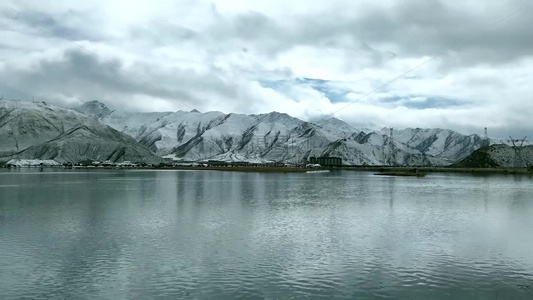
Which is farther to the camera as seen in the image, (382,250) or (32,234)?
(32,234)

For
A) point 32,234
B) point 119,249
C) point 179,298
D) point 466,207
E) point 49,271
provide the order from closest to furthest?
point 179,298
point 49,271
point 119,249
point 32,234
point 466,207

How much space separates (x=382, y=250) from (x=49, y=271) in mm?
26195

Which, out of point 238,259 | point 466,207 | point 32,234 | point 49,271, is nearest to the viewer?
point 49,271

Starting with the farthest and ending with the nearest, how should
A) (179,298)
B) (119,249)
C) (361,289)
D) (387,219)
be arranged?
(387,219) < (119,249) < (361,289) < (179,298)

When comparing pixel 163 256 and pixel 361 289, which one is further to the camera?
pixel 163 256

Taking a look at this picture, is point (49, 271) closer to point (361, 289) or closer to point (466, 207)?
point (361, 289)

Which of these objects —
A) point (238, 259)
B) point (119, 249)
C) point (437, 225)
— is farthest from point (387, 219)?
point (119, 249)

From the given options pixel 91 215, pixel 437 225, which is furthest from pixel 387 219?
pixel 91 215

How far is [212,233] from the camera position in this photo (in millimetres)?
48250

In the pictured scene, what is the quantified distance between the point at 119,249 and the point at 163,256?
5.23 meters

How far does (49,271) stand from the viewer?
107 feet

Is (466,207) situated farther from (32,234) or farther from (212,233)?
(32,234)

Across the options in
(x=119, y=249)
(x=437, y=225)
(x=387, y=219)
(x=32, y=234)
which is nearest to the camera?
(x=119, y=249)

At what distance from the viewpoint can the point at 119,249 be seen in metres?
40.2
